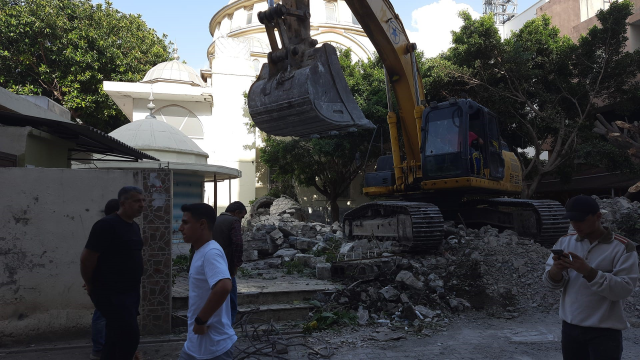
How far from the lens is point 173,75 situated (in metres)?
24.6

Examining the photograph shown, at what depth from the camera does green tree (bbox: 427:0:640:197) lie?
18.5m

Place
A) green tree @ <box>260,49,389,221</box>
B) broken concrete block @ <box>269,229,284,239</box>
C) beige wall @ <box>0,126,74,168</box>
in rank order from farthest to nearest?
green tree @ <box>260,49,389,221</box> < broken concrete block @ <box>269,229,284,239</box> < beige wall @ <box>0,126,74,168</box>

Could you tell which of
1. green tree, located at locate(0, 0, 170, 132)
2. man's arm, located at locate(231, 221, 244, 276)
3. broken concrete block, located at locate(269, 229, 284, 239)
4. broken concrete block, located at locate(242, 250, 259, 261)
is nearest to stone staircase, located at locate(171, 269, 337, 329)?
man's arm, located at locate(231, 221, 244, 276)

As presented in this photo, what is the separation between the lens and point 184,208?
3.13 m

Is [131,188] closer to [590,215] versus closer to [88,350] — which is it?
[88,350]

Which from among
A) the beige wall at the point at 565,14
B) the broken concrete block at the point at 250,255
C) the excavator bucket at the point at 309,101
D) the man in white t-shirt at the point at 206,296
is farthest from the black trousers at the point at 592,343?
the beige wall at the point at 565,14

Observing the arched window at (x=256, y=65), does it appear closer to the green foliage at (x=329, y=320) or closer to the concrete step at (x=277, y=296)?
the concrete step at (x=277, y=296)

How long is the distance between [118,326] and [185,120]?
22.0 metres

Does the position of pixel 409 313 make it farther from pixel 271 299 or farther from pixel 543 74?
pixel 543 74

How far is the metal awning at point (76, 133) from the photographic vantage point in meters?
7.36

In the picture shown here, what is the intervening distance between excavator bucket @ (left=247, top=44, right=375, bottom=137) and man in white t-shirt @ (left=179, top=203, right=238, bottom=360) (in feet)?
8.42

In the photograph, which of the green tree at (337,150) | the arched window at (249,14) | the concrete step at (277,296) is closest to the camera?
the concrete step at (277,296)

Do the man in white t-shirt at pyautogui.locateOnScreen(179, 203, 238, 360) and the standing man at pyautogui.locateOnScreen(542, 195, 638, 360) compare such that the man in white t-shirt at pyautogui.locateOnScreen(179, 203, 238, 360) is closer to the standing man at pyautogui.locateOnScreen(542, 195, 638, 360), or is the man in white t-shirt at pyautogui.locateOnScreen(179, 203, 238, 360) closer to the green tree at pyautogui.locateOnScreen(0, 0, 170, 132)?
the standing man at pyautogui.locateOnScreen(542, 195, 638, 360)

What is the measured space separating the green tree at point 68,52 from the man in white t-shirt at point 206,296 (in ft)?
81.2
